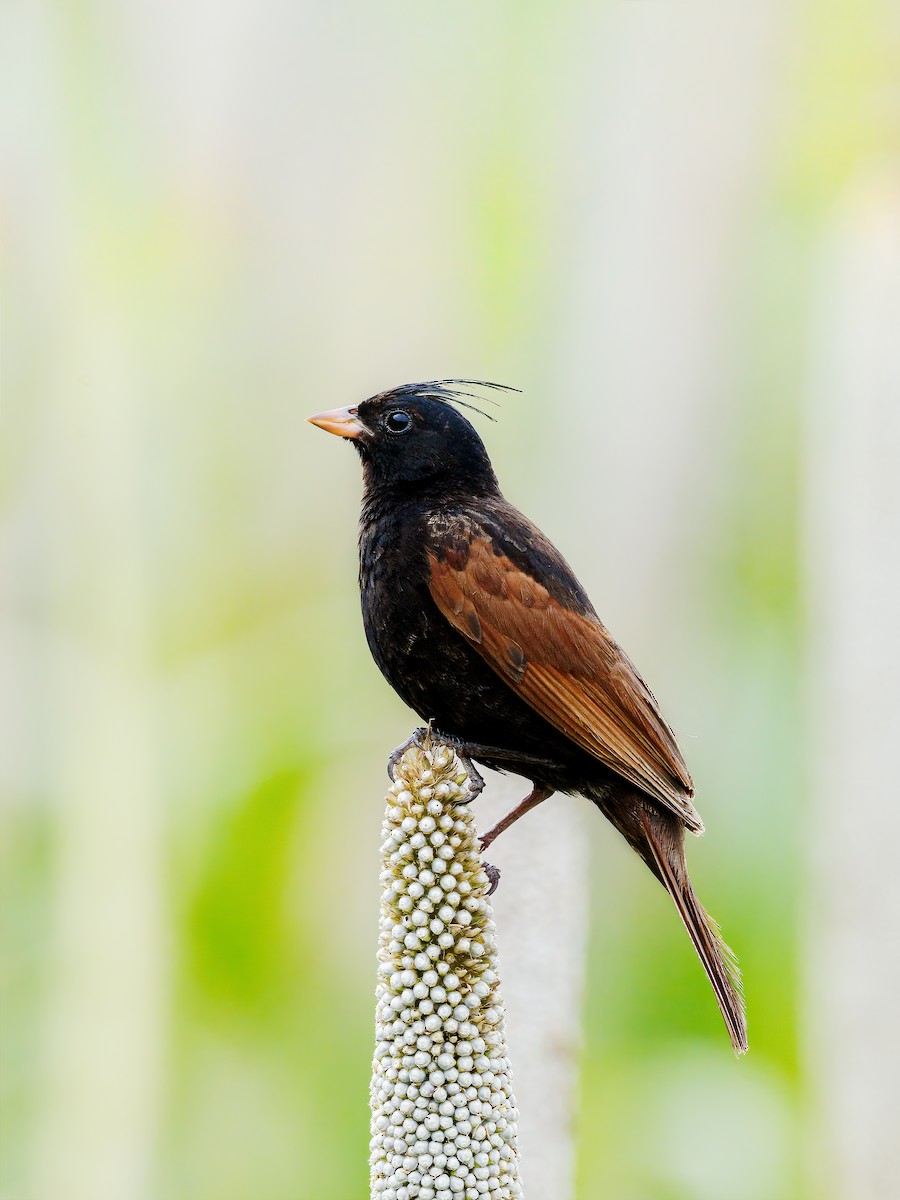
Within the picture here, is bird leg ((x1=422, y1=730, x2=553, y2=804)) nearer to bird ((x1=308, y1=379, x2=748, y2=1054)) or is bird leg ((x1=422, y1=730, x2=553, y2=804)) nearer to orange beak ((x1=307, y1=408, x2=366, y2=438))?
bird ((x1=308, y1=379, x2=748, y2=1054))

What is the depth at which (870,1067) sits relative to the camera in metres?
2.55

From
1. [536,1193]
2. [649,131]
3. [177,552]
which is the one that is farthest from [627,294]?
[536,1193]

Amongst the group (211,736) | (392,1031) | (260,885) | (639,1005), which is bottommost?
(392,1031)

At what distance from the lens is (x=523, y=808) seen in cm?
206

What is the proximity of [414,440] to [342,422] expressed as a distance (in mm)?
143

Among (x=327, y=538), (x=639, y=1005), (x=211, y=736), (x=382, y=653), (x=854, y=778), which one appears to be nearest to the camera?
(x=382, y=653)

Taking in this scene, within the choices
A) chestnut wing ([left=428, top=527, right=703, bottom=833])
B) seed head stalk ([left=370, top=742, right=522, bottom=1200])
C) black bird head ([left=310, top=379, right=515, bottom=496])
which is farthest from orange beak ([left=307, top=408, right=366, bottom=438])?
seed head stalk ([left=370, top=742, right=522, bottom=1200])

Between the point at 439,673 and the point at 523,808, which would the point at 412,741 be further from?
the point at 523,808

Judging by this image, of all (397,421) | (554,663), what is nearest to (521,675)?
(554,663)

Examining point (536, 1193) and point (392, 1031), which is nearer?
point (392, 1031)

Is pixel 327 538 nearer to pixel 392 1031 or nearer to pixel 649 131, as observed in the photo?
pixel 649 131

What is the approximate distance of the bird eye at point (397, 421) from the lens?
2.28 m

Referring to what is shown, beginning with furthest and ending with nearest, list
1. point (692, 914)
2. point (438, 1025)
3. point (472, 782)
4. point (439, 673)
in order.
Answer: point (439, 673)
point (692, 914)
point (472, 782)
point (438, 1025)

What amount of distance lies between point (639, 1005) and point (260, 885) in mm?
940
